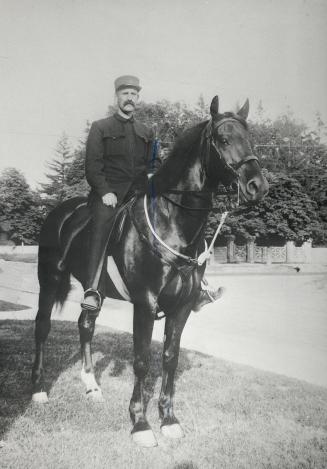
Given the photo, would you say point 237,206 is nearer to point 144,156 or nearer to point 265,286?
point 144,156

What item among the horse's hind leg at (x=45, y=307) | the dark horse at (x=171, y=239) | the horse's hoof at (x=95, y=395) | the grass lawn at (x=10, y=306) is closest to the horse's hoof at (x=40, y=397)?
the horse's hind leg at (x=45, y=307)

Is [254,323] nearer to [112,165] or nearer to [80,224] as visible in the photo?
[80,224]

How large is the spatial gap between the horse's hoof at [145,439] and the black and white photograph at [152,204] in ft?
0.04

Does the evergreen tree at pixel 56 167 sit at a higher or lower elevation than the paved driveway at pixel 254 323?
higher

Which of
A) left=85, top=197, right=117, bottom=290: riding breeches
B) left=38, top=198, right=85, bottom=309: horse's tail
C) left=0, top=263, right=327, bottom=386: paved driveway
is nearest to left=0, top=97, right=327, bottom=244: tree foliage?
left=38, top=198, right=85, bottom=309: horse's tail

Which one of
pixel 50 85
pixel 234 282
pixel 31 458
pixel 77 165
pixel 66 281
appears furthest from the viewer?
pixel 234 282

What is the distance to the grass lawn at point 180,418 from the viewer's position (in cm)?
372

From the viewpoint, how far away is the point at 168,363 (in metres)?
4.56

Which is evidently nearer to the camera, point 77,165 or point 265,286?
point 77,165

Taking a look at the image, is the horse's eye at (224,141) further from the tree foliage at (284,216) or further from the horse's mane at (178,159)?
the tree foliage at (284,216)

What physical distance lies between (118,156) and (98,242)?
3.08 ft

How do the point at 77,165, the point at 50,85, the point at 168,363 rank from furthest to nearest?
the point at 77,165
the point at 50,85
the point at 168,363

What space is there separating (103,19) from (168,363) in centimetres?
364

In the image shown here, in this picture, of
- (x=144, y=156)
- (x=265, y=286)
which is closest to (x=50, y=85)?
(x=144, y=156)
